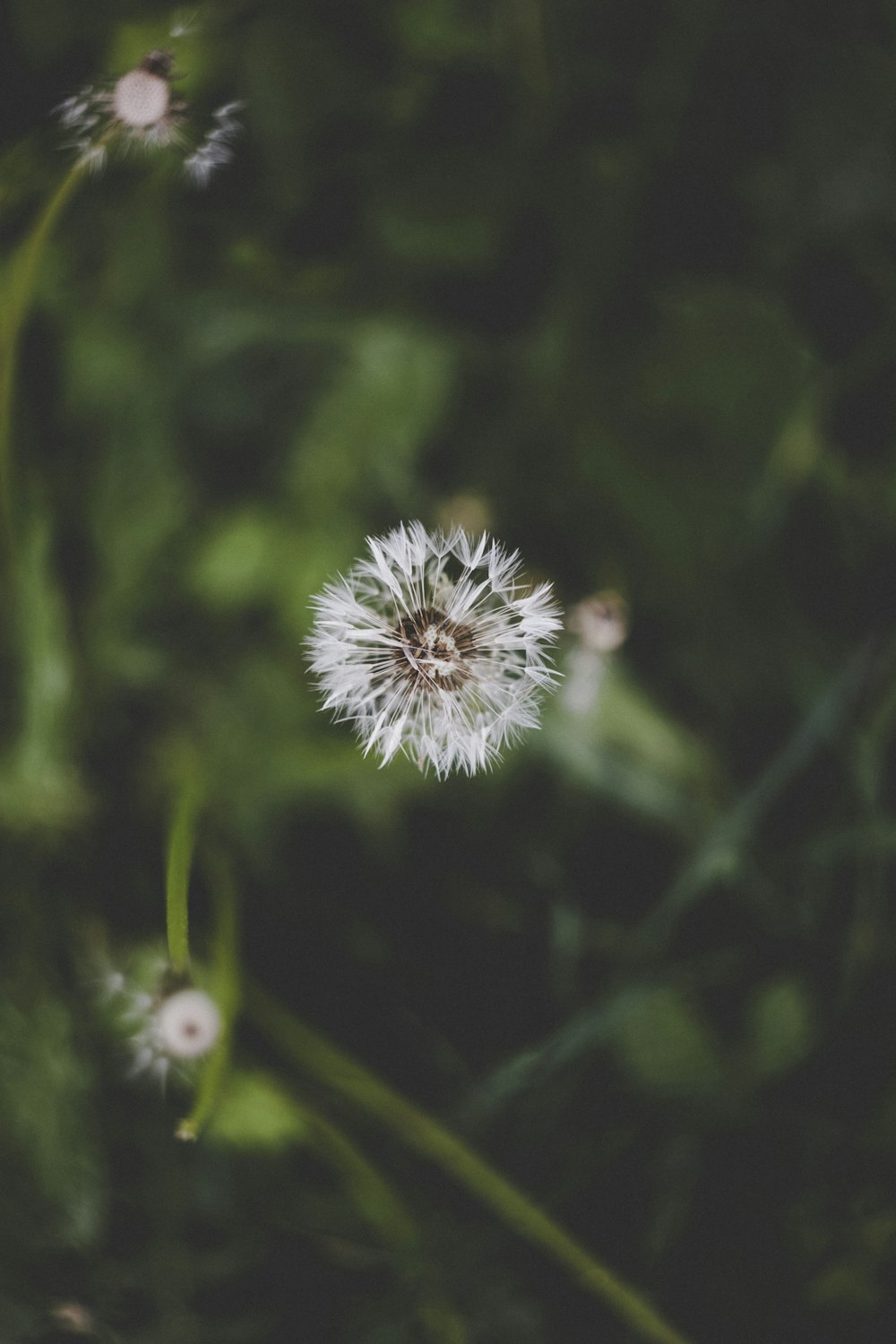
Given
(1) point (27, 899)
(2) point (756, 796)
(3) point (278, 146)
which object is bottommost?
(1) point (27, 899)

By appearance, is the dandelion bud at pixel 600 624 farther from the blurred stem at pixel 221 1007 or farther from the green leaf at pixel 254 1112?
the green leaf at pixel 254 1112

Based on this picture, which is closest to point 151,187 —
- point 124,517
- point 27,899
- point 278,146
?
point 278,146

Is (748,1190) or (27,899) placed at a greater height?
(748,1190)

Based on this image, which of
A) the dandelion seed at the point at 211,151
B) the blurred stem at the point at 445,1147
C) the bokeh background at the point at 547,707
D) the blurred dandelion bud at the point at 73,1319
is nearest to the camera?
the dandelion seed at the point at 211,151

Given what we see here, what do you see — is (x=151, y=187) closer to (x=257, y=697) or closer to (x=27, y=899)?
(x=257, y=697)

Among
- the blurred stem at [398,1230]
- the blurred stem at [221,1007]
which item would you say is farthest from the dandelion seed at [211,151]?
the blurred stem at [398,1230]

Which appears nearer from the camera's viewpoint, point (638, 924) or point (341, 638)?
point (341, 638)

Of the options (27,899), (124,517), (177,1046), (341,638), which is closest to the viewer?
(341,638)

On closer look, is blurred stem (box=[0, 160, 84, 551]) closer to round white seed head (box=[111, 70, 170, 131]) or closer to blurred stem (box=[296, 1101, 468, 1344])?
round white seed head (box=[111, 70, 170, 131])
